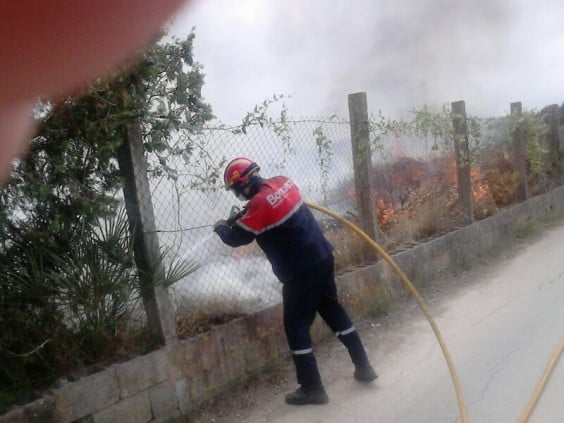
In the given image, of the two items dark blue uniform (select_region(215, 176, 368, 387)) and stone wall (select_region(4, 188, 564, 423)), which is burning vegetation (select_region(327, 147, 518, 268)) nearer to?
stone wall (select_region(4, 188, 564, 423))

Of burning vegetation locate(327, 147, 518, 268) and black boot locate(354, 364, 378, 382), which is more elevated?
burning vegetation locate(327, 147, 518, 268)

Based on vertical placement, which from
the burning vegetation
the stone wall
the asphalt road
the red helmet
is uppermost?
the red helmet

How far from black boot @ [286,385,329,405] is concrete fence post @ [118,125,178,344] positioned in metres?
0.94

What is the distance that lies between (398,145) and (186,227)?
3394 mm

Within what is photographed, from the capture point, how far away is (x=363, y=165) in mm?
5840

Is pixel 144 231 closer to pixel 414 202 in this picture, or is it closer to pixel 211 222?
pixel 211 222

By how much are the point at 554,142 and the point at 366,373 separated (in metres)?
9.25

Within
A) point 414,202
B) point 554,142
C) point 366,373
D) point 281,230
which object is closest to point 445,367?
point 366,373

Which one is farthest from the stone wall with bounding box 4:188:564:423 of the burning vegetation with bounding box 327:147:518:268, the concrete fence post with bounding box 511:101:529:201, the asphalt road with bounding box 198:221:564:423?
the concrete fence post with bounding box 511:101:529:201

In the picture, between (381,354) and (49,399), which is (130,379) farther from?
(381,354)

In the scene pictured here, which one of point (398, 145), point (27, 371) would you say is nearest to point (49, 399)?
point (27, 371)

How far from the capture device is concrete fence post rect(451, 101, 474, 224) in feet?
25.2

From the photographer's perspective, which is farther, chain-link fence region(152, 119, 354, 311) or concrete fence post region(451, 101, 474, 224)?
concrete fence post region(451, 101, 474, 224)

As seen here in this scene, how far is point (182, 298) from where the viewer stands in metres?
4.08
